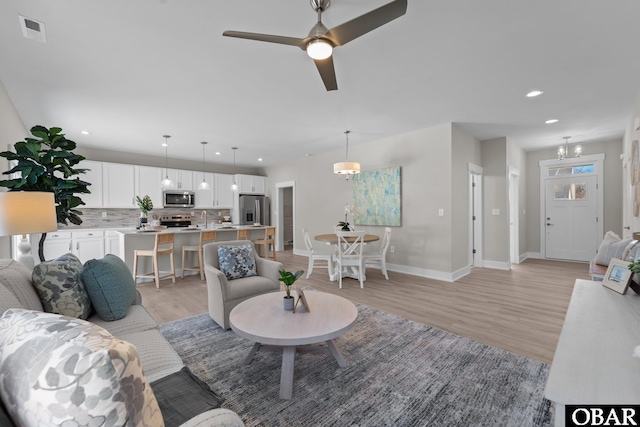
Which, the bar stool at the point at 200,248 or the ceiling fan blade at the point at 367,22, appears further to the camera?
the bar stool at the point at 200,248

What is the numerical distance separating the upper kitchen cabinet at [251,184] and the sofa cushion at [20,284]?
6550mm

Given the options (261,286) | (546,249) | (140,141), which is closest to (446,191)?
(261,286)

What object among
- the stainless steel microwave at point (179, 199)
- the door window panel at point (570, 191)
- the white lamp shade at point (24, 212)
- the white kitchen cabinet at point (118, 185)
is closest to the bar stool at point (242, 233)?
the stainless steel microwave at point (179, 199)

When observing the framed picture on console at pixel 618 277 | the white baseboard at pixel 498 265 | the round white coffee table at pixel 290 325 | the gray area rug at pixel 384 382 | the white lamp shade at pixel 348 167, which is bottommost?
the gray area rug at pixel 384 382

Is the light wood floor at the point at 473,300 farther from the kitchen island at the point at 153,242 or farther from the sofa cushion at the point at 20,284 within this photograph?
the sofa cushion at the point at 20,284

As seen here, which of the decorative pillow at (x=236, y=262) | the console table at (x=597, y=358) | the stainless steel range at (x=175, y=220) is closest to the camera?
the console table at (x=597, y=358)

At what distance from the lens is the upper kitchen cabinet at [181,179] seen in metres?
6.93

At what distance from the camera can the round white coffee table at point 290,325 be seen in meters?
1.78

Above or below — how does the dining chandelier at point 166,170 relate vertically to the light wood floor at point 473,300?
above

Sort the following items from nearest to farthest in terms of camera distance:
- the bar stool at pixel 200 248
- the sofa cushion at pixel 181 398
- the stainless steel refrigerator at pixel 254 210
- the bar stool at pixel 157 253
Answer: the sofa cushion at pixel 181 398 < the bar stool at pixel 157 253 < the bar stool at pixel 200 248 < the stainless steel refrigerator at pixel 254 210

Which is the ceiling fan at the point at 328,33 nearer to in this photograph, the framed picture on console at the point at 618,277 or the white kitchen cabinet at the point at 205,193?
the framed picture on console at the point at 618,277

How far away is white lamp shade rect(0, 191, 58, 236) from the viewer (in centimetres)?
174

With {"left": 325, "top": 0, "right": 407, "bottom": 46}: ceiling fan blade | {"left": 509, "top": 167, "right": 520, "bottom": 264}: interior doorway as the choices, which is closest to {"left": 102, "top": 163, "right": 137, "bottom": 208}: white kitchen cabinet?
{"left": 325, "top": 0, "right": 407, "bottom": 46}: ceiling fan blade

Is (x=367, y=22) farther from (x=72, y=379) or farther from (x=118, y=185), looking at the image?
(x=118, y=185)
